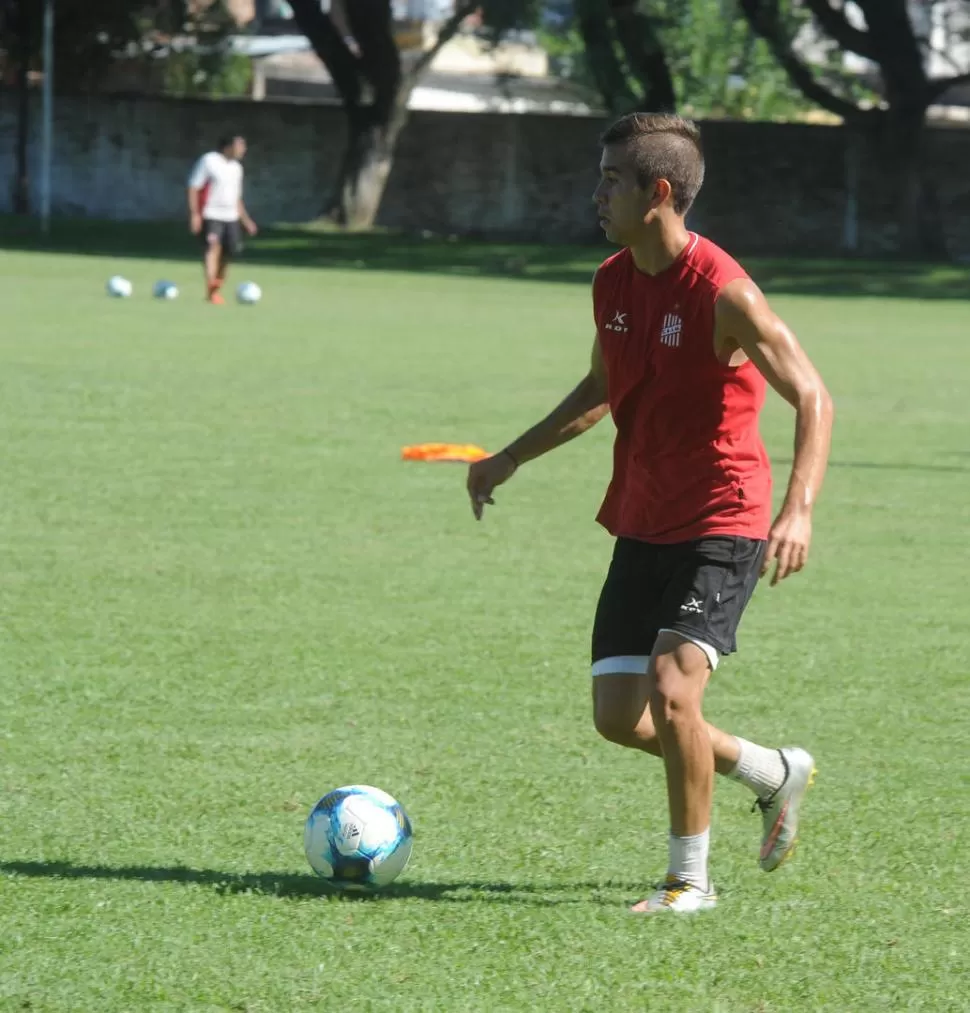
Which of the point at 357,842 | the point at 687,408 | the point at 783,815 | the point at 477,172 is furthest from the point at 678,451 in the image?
the point at 477,172

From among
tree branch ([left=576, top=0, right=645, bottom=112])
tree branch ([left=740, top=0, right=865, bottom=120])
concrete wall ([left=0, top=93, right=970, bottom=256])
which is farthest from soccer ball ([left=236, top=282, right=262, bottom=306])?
concrete wall ([left=0, top=93, right=970, bottom=256])

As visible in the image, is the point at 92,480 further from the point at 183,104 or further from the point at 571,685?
the point at 183,104

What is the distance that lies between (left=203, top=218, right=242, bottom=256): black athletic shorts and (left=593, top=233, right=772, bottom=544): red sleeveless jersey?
22.4 metres

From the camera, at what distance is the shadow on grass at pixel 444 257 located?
36750 mm

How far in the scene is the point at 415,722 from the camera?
23.6ft

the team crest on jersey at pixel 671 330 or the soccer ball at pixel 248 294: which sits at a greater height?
the team crest on jersey at pixel 671 330

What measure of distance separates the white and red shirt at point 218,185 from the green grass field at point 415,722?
11.0 m

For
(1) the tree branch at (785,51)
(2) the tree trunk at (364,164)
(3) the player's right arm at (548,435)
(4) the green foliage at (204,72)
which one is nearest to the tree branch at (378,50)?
(2) the tree trunk at (364,164)

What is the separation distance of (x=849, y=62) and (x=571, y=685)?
8930cm

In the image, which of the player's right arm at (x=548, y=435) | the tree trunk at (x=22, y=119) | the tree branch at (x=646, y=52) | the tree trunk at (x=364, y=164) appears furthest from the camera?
the tree trunk at (x=22, y=119)

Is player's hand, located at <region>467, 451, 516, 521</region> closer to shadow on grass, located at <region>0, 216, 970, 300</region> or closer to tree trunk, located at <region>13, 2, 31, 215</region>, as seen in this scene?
shadow on grass, located at <region>0, 216, 970, 300</region>

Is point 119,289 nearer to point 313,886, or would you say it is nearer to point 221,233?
point 221,233

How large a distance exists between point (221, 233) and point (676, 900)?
2288cm

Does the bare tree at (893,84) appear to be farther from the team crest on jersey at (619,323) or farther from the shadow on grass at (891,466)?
the team crest on jersey at (619,323)
